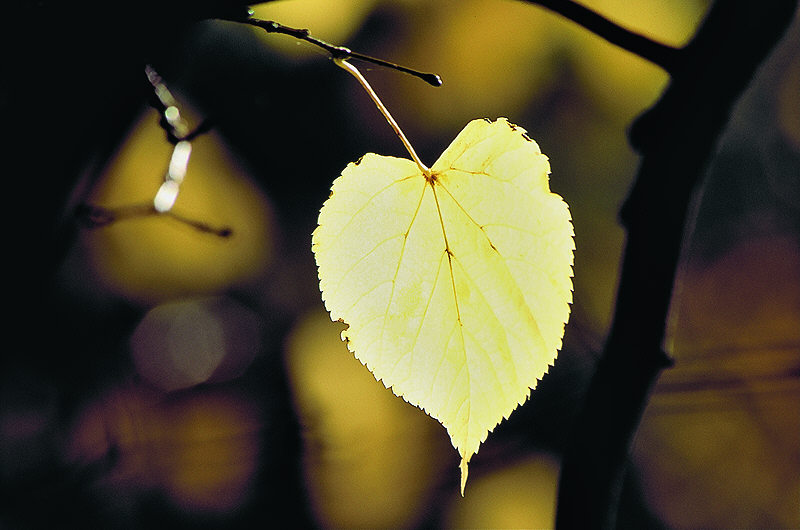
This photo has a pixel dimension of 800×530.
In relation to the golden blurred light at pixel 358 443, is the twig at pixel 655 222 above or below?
above

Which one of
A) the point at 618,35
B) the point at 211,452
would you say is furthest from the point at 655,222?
the point at 211,452

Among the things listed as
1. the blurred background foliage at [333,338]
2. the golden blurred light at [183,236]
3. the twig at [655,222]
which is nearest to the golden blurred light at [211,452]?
the blurred background foliage at [333,338]

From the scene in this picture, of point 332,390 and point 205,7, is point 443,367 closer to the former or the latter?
point 205,7

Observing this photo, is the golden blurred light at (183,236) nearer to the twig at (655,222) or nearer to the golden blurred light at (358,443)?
the golden blurred light at (358,443)

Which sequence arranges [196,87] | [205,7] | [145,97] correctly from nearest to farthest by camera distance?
[205,7] < [145,97] < [196,87]

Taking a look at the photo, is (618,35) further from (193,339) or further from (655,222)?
(193,339)

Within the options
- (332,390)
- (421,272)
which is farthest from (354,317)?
(332,390)

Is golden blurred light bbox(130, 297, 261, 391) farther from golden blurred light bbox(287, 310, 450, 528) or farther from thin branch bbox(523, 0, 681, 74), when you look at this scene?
thin branch bbox(523, 0, 681, 74)
